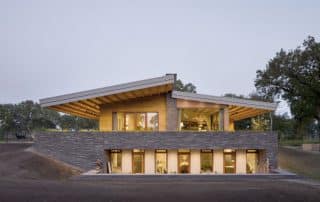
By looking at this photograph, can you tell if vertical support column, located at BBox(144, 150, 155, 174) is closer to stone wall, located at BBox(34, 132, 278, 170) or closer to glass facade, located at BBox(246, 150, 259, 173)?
stone wall, located at BBox(34, 132, 278, 170)

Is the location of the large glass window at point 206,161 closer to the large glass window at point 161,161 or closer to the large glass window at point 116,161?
the large glass window at point 161,161

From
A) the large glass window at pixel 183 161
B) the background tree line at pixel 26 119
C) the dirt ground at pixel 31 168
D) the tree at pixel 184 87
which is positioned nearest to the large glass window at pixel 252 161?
the large glass window at pixel 183 161


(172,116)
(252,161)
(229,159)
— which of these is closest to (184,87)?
Result: (172,116)

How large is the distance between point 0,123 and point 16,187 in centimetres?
7183

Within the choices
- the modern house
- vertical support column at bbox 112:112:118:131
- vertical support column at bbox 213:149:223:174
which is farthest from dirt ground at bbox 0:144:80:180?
vertical support column at bbox 213:149:223:174

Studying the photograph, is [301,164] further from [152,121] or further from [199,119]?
[152,121]

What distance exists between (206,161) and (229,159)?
4.88 ft

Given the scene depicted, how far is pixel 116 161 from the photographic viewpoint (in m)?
25.5

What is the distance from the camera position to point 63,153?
80.0ft

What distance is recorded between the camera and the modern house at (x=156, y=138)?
24172mm

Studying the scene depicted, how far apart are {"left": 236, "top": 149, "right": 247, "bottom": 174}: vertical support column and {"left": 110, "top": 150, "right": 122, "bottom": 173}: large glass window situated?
739cm

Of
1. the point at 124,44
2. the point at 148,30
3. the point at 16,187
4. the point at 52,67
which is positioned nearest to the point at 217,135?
the point at 16,187

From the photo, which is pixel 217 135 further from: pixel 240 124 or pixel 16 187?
pixel 240 124

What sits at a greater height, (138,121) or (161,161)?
(138,121)
